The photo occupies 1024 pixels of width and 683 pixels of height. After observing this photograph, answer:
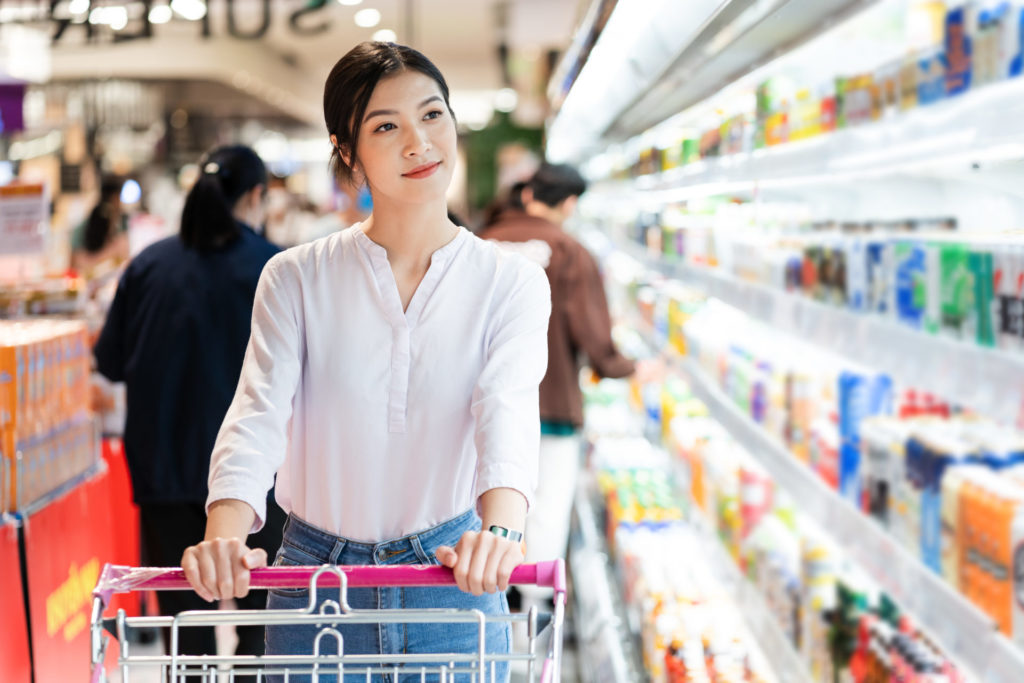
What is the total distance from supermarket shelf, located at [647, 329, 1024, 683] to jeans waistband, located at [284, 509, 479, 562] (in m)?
0.72

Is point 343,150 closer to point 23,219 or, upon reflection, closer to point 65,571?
point 65,571

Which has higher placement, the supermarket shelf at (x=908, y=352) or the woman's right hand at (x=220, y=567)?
the supermarket shelf at (x=908, y=352)

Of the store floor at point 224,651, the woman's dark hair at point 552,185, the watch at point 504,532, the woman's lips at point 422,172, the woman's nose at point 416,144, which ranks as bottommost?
the store floor at point 224,651

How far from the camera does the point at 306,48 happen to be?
15.7 m

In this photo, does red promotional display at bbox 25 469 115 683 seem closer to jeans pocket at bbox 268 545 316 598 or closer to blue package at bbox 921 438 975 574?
jeans pocket at bbox 268 545 316 598

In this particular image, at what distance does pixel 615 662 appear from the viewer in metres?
3.74

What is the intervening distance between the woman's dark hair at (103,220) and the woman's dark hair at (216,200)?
14.0ft

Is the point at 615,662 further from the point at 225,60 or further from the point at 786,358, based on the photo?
the point at 225,60

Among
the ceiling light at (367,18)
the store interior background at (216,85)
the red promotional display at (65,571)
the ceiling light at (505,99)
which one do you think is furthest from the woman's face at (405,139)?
the ceiling light at (505,99)

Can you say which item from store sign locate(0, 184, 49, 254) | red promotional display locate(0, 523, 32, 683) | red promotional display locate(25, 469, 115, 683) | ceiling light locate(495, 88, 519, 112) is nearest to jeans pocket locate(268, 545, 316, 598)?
red promotional display locate(0, 523, 32, 683)

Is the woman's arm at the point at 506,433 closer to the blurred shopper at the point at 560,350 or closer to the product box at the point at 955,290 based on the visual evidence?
the product box at the point at 955,290

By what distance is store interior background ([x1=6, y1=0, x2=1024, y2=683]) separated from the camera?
177 cm

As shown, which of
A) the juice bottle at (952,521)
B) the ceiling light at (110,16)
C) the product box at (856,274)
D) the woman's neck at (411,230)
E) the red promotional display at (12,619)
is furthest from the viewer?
the ceiling light at (110,16)

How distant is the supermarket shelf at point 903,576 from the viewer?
1602mm
